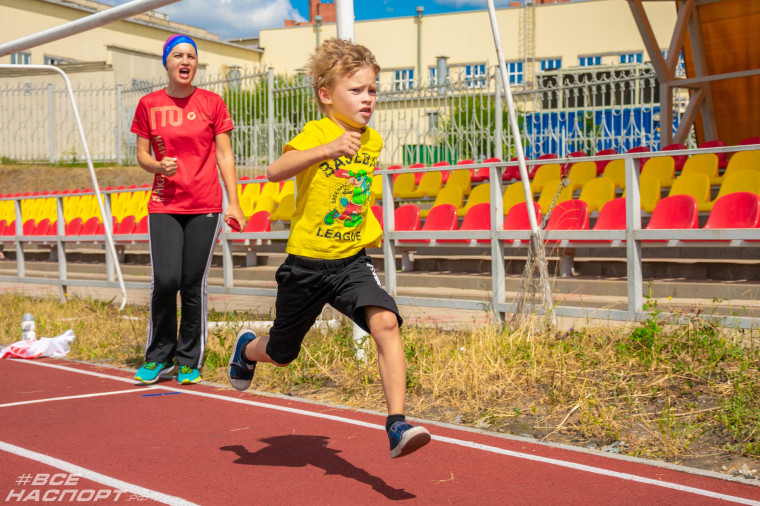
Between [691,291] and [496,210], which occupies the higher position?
[496,210]

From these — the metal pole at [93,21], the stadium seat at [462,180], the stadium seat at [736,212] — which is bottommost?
the stadium seat at [736,212]

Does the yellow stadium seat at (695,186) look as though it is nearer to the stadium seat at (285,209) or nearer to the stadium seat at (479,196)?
the stadium seat at (479,196)

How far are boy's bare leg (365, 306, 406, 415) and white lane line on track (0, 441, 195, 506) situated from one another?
39.2 inches

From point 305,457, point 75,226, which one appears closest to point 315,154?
point 305,457

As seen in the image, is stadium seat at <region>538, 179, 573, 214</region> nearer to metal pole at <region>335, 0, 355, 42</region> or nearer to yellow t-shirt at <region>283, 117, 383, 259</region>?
metal pole at <region>335, 0, 355, 42</region>

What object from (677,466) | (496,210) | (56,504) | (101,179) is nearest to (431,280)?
(496,210)

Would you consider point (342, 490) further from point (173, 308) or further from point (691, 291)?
point (691, 291)

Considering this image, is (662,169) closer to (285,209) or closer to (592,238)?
(285,209)

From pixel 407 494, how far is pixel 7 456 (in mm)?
2172

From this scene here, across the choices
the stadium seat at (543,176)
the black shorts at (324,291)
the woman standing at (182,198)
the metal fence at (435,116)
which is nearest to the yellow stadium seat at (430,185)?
the stadium seat at (543,176)

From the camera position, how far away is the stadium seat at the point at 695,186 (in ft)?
35.3

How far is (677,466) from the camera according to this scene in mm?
4398

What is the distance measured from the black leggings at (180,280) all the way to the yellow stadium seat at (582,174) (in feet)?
27.6

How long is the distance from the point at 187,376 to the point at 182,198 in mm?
1338
